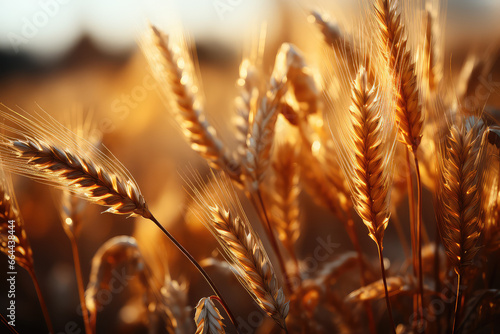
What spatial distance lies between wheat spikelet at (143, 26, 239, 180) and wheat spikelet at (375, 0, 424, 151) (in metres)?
0.33

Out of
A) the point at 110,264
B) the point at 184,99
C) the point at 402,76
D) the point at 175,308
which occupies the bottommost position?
the point at 175,308

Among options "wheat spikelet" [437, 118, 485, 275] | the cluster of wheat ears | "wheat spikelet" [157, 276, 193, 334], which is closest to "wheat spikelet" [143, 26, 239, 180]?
the cluster of wheat ears

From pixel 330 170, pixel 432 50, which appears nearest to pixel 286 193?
pixel 330 170

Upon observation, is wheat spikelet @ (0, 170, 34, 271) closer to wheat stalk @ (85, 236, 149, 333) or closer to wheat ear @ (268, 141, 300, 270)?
wheat stalk @ (85, 236, 149, 333)

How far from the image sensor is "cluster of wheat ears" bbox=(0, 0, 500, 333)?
0.52 m

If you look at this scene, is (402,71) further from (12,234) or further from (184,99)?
(12,234)

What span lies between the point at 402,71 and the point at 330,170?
0.28 m

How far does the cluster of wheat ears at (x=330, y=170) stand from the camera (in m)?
0.52

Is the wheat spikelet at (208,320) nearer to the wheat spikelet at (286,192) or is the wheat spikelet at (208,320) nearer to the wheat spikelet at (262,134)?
the wheat spikelet at (262,134)

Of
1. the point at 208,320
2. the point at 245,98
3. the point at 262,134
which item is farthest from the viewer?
the point at 245,98

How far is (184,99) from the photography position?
0.74 meters

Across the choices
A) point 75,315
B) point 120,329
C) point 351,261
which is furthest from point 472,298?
point 75,315

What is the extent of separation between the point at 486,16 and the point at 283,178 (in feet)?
4.30

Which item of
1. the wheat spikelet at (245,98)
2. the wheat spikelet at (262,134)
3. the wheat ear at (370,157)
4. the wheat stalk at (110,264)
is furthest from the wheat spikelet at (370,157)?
the wheat stalk at (110,264)
